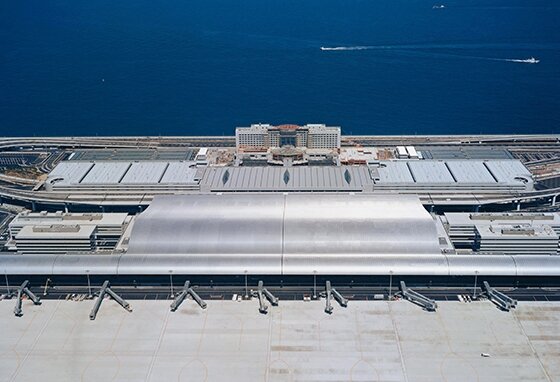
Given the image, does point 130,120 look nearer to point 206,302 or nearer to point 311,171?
point 311,171

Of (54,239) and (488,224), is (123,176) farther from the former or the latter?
(488,224)

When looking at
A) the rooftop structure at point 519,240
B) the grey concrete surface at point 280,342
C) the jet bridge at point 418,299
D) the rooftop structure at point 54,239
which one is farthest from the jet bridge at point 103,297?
the rooftop structure at point 519,240

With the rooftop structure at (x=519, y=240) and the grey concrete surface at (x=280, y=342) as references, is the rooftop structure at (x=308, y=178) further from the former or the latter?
the grey concrete surface at (x=280, y=342)

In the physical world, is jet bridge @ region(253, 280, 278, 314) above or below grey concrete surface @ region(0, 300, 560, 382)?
above

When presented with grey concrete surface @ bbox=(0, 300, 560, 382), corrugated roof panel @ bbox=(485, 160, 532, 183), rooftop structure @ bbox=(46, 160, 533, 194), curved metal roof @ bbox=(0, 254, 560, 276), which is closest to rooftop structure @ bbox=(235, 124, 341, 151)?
rooftop structure @ bbox=(46, 160, 533, 194)

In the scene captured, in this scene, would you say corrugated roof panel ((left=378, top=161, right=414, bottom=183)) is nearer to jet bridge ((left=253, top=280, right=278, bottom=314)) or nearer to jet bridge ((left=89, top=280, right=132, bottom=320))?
jet bridge ((left=253, top=280, right=278, bottom=314))

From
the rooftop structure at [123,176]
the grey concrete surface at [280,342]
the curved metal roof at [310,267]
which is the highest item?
the rooftop structure at [123,176]
